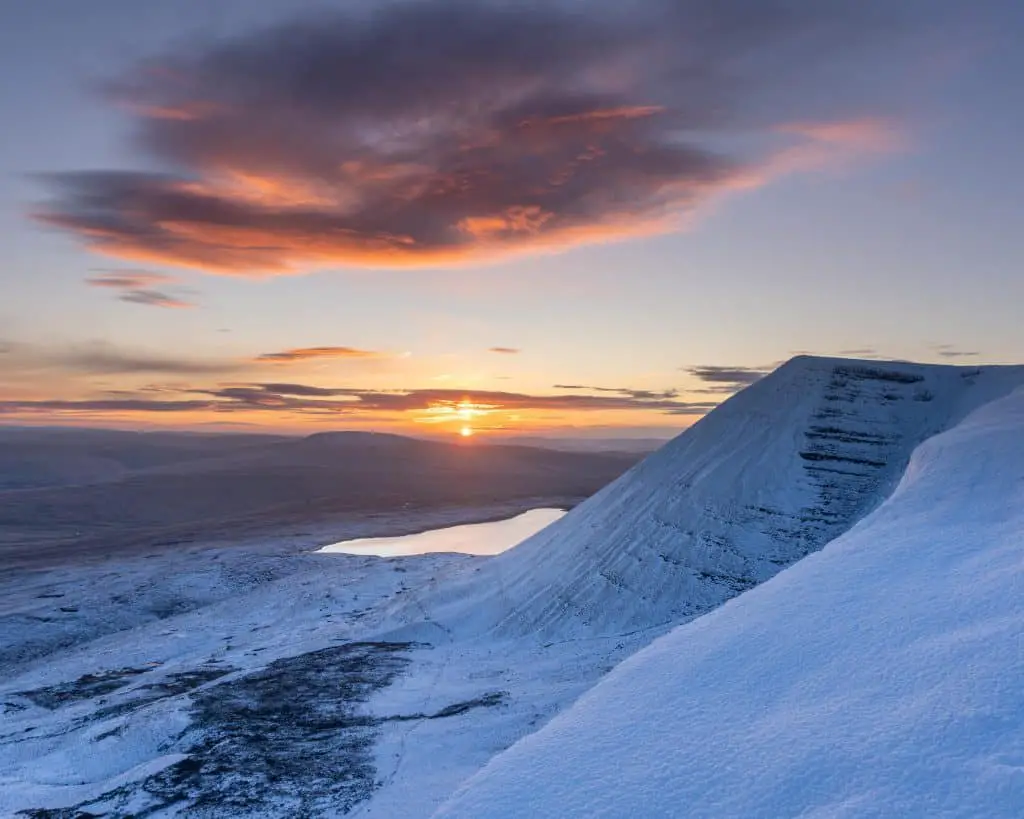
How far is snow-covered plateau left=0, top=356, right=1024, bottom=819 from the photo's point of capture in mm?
5086

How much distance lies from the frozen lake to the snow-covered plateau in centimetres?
943

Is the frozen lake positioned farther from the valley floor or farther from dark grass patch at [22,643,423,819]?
dark grass patch at [22,643,423,819]

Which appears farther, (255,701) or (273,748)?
(255,701)

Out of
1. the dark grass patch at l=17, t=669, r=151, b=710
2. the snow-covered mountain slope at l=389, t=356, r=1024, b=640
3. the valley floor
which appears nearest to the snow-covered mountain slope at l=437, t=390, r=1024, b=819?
the valley floor

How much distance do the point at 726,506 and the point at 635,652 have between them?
13.4m

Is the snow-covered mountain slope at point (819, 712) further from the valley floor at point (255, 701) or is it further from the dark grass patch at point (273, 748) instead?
the dark grass patch at point (273, 748)

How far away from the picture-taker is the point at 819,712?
5547 mm

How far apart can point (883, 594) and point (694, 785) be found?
3940 millimetres

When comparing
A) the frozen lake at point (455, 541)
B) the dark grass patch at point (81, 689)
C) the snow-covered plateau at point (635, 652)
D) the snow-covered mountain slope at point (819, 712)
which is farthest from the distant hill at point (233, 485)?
the snow-covered mountain slope at point (819, 712)

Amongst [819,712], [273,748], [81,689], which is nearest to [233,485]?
[81,689]

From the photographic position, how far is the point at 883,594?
7500 millimetres

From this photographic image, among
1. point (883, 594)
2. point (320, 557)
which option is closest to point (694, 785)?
point (883, 594)

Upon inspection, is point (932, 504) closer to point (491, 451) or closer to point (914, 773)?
point (914, 773)

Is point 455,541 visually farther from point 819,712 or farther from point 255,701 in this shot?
point 819,712
